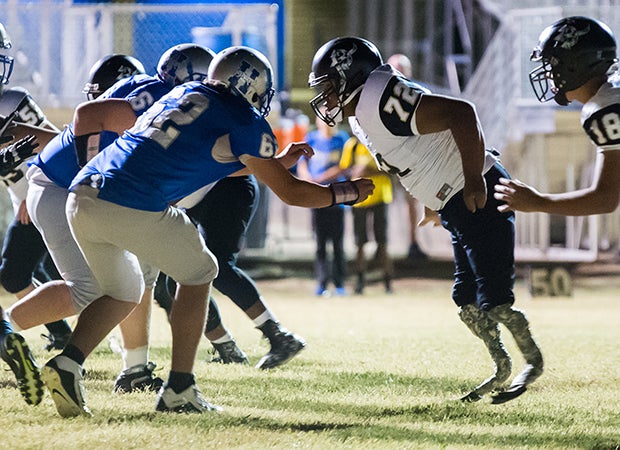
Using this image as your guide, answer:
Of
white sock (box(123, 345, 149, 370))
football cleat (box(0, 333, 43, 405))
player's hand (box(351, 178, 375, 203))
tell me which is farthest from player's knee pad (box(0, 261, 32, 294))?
player's hand (box(351, 178, 375, 203))

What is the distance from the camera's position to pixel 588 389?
5535 millimetres

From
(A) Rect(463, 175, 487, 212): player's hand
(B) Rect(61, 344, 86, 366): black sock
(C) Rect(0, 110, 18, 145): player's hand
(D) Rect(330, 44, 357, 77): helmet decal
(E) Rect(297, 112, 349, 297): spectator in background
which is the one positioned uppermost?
(D) Rect(330, 44, 357, 77): helmet decal

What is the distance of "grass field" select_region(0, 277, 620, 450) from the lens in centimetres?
422

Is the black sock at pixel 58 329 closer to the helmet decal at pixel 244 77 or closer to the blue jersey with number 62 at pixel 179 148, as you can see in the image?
the blue jersey with number 62 at pixel 179 148

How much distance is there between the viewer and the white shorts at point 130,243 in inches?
176

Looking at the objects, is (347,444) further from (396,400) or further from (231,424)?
(396,400)

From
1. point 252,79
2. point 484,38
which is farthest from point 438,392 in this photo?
point 484,38

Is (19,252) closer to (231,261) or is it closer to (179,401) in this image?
(231,261)

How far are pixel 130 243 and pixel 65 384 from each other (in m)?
0.62

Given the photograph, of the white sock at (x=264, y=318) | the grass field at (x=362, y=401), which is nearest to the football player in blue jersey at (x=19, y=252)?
the grass field at (x=362, y=401)

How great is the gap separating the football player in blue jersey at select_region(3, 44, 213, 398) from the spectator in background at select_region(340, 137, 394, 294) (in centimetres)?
564

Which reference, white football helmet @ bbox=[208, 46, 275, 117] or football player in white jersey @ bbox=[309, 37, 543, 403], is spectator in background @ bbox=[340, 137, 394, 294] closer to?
football player in white jersey @ bbox=[309, 37, 543, 403]

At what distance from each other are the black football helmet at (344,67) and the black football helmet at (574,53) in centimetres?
74

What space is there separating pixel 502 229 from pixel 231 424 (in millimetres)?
1520
